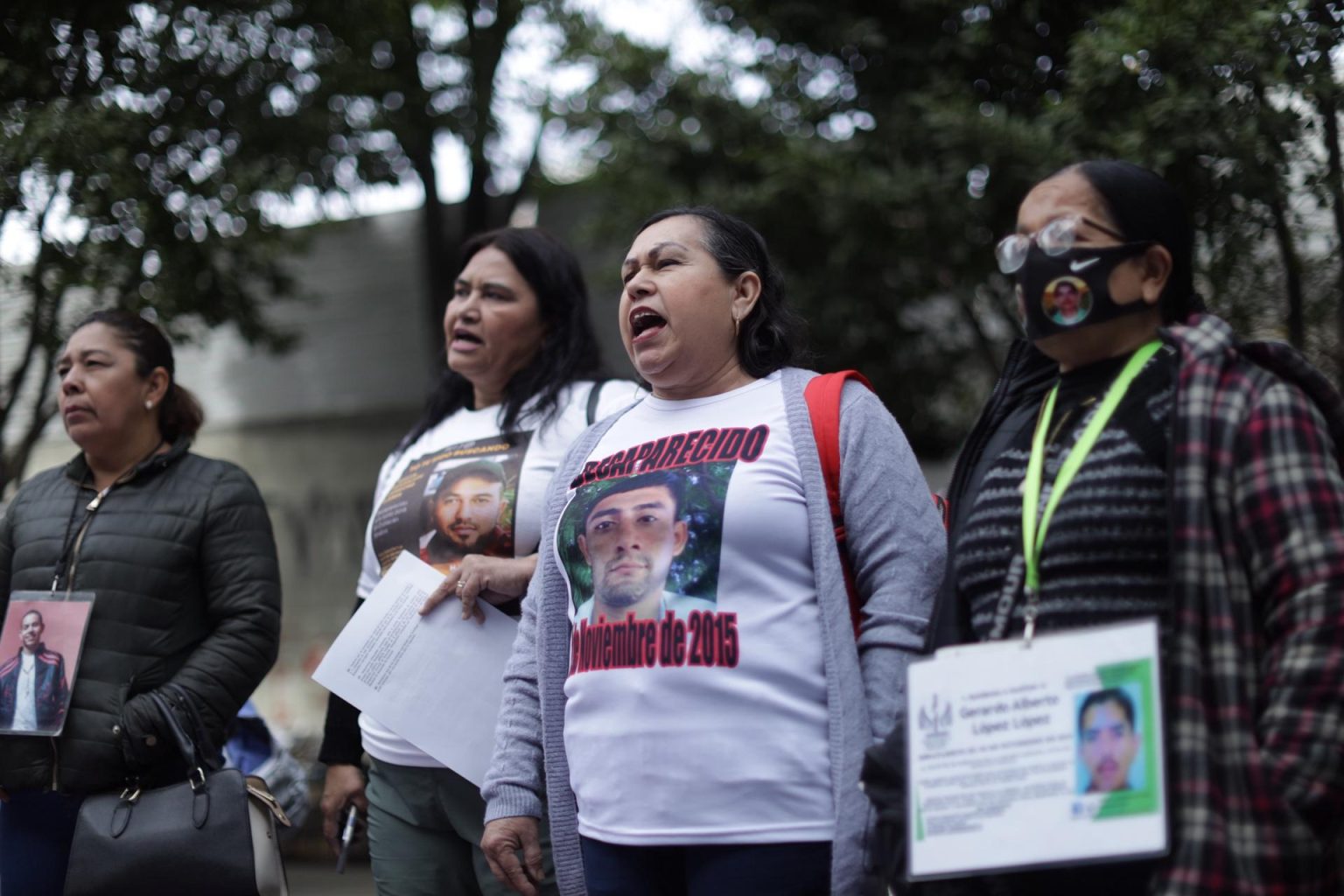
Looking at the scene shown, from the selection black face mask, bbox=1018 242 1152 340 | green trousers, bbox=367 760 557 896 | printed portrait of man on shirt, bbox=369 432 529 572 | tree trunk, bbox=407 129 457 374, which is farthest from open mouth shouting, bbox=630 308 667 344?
tree trunk, bbox=407 129 457 374

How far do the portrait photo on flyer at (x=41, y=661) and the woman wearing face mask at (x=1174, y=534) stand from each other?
7.86ft

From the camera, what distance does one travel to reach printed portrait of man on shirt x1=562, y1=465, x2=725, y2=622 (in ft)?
8.23

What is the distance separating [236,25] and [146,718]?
4.35m

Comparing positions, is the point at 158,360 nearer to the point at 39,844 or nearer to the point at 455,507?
the point at 455,507

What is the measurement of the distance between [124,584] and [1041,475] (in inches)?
99.8

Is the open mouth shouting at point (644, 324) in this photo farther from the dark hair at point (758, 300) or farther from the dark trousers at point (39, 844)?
the dark trousers at point (39, 844)

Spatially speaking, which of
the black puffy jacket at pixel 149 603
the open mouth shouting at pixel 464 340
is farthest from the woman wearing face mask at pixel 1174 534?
the black puffy jacket at pixel 149 603

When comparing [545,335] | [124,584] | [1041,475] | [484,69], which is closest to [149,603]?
[124,584]

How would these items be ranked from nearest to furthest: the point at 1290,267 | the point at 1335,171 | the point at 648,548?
1. the point at 648,548
2. the point at 1335,171
3. the point at 1290,267

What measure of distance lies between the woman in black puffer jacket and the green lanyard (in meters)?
2.32

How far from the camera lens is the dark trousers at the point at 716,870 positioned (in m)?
2.35

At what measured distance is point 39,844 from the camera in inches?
143

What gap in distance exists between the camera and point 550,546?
2902 mm

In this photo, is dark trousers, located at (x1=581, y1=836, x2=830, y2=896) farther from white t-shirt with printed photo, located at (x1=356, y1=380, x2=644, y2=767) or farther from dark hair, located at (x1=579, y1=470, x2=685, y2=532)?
white t-shirt with printed photo, located at (x1=356, y1=380, x2=644, y2=767)
